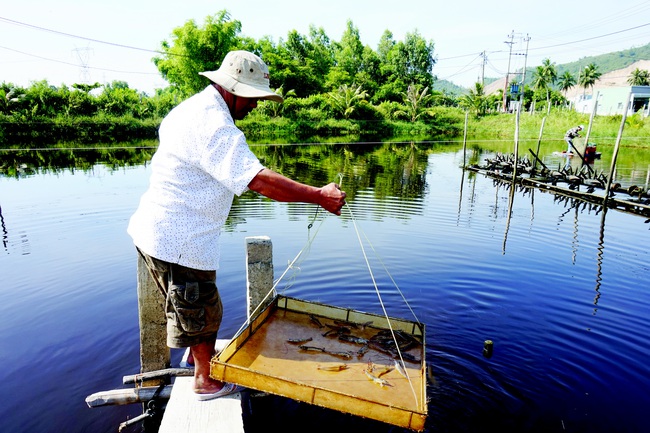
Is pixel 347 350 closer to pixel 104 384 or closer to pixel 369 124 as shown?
pixel 104 384

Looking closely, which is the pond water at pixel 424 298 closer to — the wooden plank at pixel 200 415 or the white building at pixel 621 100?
the wooden plank at pixel 200 415

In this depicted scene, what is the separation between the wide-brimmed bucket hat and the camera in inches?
96.3

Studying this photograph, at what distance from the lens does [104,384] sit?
423 cm

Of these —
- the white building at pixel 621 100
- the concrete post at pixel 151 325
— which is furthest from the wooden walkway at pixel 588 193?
the white building at pixel 621 100

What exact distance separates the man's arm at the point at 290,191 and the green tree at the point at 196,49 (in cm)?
4130

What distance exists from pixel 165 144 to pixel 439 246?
695 centimetres

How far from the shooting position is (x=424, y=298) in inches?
243

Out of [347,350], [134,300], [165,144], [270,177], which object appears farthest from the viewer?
[134,300]

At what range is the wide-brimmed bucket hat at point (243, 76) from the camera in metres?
2.45

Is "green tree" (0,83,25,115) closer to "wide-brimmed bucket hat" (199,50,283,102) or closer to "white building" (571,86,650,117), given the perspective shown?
"wide-brimmed bucket hat" (199,50,283,102)

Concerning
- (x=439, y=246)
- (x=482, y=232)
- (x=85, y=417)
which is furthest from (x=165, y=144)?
(x=482, y=232)

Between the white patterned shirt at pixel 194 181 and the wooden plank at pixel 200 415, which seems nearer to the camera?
the white patterned shirt at pixel 194 181

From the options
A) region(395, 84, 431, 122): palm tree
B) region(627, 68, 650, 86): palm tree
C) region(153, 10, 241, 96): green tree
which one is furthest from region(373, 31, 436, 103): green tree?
region(627, 68, 650, 86): palm tree

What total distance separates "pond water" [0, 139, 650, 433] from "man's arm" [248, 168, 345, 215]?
1391 mm
